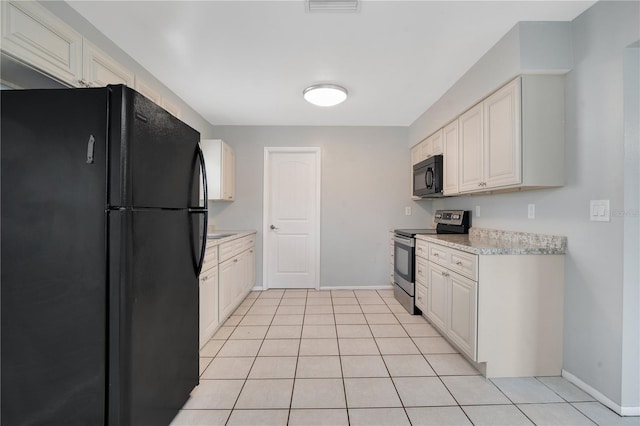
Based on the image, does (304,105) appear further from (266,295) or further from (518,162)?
(266,295)

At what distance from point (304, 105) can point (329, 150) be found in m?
0.94

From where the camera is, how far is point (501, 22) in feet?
6.07

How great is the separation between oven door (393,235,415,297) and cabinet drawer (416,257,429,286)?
0.08 metres

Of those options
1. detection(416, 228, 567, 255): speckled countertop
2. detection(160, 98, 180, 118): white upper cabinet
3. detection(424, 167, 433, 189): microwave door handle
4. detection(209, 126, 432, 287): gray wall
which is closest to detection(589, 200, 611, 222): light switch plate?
detection(416, 228, 567, 255): speckled countertop

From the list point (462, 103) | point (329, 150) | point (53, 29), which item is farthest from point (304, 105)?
point (53, 29)

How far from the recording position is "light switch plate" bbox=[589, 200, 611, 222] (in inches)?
63.8

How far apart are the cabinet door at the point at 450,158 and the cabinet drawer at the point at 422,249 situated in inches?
24.7

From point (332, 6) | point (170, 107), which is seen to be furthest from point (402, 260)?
point (170, 107)

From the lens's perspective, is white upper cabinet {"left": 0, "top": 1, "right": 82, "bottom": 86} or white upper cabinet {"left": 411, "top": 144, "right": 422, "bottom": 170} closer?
white upper cabinet {"left": 0, "top": 1, "right": 82, "bottom": 86}

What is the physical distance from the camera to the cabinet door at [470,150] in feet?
7.83

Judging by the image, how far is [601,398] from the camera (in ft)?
5.42

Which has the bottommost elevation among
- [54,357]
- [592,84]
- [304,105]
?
[54,357]

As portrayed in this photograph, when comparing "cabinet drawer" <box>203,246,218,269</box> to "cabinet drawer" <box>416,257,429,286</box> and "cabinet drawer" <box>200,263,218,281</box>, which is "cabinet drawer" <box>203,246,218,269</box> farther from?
"cabinet drawer" <box>416,257,429,286</box>

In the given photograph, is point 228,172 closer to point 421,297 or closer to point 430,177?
point 430,177
